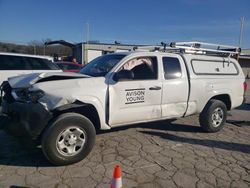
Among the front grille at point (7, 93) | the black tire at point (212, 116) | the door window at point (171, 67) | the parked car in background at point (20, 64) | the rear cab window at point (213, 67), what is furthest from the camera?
the parked car in background at point (20, 64)

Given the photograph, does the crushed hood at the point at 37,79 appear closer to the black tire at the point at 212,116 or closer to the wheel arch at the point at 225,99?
the black tire at the point at 212,116

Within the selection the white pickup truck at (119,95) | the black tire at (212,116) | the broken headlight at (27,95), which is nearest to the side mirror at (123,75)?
the white pickup truck at (119,95)

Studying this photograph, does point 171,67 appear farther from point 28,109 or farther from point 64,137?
point 28,109

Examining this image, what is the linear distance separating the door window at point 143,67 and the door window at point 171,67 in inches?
9.6

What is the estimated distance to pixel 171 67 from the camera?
557 cm

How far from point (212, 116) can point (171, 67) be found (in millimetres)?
1683

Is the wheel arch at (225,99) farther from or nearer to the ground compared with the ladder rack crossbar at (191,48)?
nearer to the ground

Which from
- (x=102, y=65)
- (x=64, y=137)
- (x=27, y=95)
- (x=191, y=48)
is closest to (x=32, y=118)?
(x=27, y=95)

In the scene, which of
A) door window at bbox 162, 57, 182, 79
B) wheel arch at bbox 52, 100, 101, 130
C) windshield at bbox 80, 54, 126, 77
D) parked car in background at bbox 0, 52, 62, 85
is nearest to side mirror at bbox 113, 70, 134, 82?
windshield at bbox 80, 54, 126, 77

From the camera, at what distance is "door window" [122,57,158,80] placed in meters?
5.13

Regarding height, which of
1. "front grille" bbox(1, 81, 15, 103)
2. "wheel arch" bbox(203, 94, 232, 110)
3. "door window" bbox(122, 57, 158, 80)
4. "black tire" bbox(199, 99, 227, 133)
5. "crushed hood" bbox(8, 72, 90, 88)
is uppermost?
"door window" bbox(122, 57, 158, 80)

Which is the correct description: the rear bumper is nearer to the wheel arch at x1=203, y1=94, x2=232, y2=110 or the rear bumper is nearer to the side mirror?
the side mirror

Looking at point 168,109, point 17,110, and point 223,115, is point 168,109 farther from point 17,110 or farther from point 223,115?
point 17,110

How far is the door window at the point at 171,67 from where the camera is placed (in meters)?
5.46
